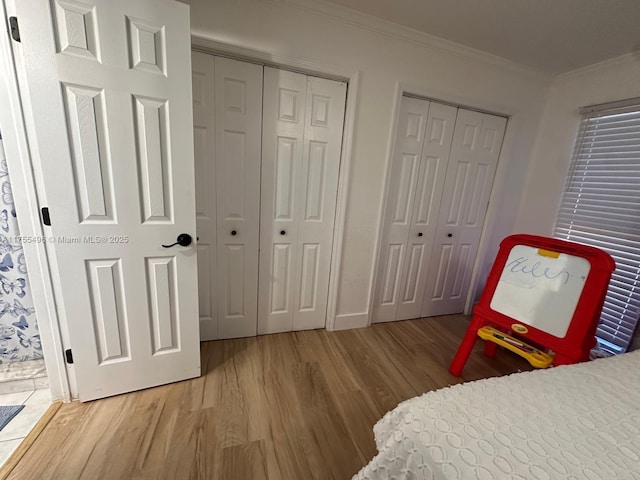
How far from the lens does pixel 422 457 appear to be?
2.04 feet

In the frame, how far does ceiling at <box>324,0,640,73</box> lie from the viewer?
1.44m

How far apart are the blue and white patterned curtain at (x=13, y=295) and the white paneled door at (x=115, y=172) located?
22 cm

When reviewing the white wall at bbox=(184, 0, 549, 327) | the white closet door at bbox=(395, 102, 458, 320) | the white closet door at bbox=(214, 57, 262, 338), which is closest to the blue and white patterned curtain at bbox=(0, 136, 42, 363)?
the white closet door at bbox=(214, 57, 262, 338)

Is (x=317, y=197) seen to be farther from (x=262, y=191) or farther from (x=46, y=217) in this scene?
(x=46, y=217)

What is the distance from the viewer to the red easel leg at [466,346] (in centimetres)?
165

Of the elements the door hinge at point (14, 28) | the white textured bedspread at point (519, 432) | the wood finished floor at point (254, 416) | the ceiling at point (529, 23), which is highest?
the ceiling at point (529, 23)

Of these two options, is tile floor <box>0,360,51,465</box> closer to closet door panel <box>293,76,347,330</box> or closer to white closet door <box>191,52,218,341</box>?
white closet door <box>191,52,218,341</box>

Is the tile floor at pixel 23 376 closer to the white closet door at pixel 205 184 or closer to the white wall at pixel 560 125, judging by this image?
the white closet door at pixel 205 184

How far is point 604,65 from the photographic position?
6.40ft

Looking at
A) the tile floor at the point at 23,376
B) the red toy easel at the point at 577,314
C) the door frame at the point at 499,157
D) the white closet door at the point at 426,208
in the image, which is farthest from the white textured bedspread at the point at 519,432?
the tile floor at the point at 23,376

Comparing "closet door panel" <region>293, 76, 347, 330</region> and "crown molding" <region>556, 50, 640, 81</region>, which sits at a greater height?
"crown molding" <region>556, 50, 640, 81</region>

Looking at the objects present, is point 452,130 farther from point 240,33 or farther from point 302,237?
point 240,33

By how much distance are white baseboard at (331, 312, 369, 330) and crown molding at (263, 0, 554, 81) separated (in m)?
2.21

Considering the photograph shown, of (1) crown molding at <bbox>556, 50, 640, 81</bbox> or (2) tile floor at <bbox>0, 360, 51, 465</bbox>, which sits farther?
(1) crown molding at <bbox>556, 50, 640, 81</bbox>
